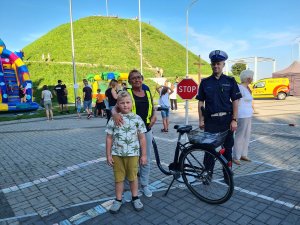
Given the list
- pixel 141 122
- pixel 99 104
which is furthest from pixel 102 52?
pixel 141 122

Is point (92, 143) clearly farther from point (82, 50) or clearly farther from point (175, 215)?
point (82, 50)

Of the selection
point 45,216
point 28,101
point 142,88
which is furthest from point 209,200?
point 28,101

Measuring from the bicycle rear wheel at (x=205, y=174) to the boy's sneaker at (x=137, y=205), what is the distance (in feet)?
2.62

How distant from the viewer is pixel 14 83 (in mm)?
17156

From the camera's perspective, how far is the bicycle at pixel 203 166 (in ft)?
11.5

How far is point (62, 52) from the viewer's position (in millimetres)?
44656

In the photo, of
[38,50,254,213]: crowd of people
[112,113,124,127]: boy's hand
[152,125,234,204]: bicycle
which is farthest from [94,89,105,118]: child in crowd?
[112,113,124,127]: boy's hand

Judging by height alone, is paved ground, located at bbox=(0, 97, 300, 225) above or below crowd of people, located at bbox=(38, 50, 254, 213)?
below

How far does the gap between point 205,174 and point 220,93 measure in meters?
1.20

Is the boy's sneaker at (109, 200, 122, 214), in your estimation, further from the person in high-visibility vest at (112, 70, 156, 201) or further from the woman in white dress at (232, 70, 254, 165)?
the woman in white dress at (232, 70, 254, 165)

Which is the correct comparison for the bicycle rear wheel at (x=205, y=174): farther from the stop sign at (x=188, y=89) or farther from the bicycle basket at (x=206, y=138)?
the stop sign at (x=188, y=89)

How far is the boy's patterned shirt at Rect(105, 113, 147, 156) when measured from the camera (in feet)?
10.7

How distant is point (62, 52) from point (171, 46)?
24161mm

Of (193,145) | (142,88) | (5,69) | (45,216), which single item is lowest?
(45,216)
